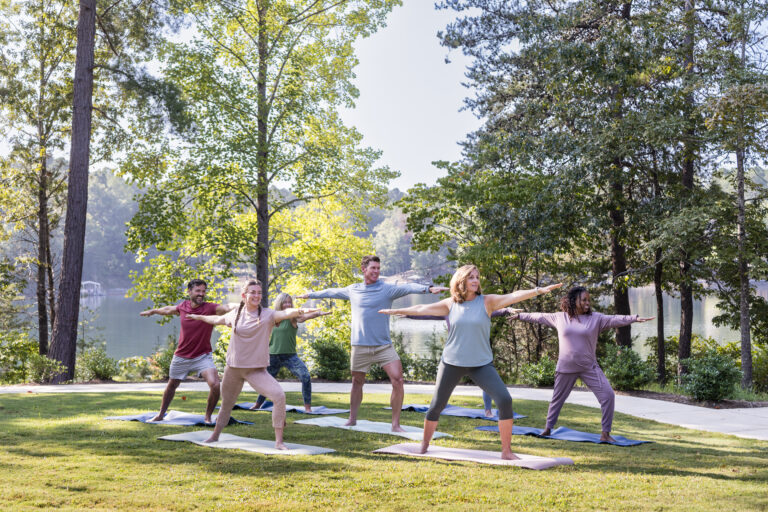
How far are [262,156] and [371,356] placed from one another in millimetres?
12355

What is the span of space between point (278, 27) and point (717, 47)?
11.6 meters

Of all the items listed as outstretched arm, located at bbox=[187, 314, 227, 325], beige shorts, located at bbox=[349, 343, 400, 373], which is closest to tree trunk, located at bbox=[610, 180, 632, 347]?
beige shorts, located at bbox=[349, 343, 400, 373]

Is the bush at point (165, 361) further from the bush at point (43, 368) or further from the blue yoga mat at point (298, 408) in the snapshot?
the blue yoga mat at point (298, 408)

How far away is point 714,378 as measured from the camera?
1200 centimetres

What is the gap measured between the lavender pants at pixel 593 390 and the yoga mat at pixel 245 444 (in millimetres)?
2821

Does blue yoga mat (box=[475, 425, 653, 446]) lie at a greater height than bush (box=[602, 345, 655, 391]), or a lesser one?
lesser

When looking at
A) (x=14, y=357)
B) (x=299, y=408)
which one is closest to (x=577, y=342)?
(x=299, y=408)

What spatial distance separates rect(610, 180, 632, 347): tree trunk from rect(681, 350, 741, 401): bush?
657 centimetres

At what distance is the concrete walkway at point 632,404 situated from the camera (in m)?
9.94

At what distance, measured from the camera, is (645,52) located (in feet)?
54.6

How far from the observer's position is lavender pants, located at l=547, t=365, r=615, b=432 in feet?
26.7

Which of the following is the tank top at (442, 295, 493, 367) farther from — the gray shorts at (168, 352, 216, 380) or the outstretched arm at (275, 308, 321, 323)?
the gray shorts at (168, 352, 216, 380)

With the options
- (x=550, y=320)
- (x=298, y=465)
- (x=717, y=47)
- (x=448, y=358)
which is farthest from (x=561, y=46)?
(x=298, y=465)

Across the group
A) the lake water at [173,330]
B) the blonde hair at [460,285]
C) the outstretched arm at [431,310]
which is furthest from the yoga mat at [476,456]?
the lake water at [173,330]
